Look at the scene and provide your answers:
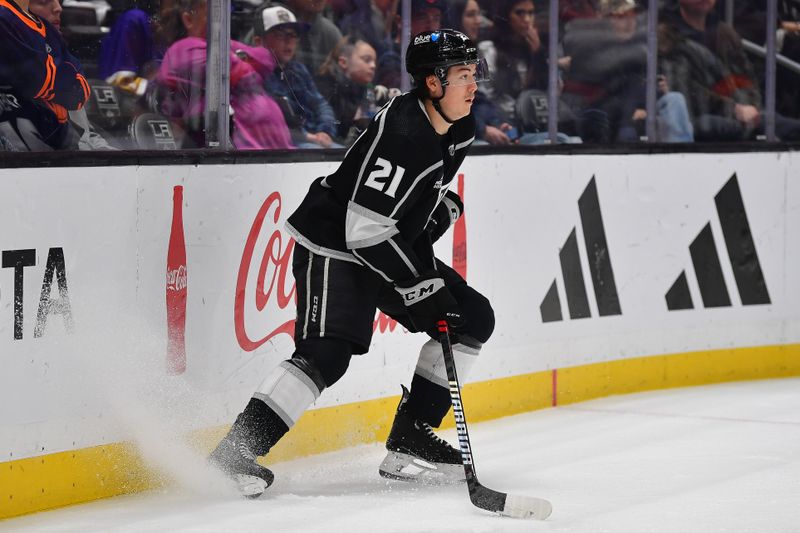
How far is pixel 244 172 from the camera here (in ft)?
13.6

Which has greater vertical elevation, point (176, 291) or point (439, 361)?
point (176, 291)

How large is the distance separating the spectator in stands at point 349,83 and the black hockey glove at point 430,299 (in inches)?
51.2

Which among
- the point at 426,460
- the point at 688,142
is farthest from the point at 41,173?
the point at 688,142

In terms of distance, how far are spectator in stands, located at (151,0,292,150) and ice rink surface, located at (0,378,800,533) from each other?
971 millimetres

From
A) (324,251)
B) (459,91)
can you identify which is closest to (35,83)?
(324,251)

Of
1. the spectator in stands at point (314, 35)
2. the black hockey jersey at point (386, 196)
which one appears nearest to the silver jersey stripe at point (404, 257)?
the black hockey jersey at point (386, 196)

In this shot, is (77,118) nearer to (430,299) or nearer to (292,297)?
(292,297)

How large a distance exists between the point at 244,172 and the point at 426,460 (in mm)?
959

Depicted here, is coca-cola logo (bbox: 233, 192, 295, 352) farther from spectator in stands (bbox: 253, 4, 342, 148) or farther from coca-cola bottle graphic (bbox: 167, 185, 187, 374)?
spectator in stands (bbox: 253, 4, 342, 148)

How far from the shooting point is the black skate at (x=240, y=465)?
3.56 meters

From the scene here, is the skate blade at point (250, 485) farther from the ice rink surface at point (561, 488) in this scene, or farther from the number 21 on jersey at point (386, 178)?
the number 21 on jersey at point (386, 178)

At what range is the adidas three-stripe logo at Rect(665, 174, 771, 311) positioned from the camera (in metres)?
5.84

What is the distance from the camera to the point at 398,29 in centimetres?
499

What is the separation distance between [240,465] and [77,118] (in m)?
0.98
